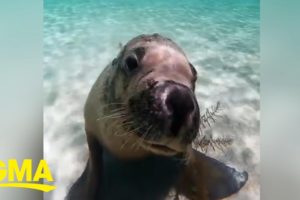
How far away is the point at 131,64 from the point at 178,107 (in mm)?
377

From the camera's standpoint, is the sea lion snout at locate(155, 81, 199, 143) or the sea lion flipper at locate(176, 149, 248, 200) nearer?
the sea lion snout at locate(155, 81, 199, 143)

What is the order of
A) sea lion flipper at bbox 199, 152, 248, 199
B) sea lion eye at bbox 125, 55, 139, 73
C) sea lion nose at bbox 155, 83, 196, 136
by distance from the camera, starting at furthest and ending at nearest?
sea lion flipper at bbox 199, 152, 248, 199 < sea lion eye at bbox 125, 55, 139, 73 < sea lion nose at bbox 155, 83, 196, 136

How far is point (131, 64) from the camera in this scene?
210 cm


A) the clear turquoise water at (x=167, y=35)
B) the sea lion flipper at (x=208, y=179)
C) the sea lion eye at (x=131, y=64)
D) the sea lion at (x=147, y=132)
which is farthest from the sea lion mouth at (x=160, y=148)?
the clear turquoise water at (x=167, y=35)

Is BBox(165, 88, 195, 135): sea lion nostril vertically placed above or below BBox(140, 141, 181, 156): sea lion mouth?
above

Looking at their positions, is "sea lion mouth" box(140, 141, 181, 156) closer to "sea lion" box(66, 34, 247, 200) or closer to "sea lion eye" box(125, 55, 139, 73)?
"sea lion" box(66, 34, 247, 200)

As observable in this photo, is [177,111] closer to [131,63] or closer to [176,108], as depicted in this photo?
[176,108]

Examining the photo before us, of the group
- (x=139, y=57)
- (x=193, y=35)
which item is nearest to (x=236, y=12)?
(x=193, y=35)

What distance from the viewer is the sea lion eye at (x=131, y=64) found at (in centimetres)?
208

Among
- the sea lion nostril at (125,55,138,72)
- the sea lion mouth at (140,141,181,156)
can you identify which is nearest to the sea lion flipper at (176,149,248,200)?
the sea lion mouth at (140,141,181,156)

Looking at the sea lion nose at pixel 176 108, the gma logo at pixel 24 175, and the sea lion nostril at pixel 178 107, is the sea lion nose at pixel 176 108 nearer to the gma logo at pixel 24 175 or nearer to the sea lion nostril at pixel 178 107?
the sea lion nostril at pixel 178 107

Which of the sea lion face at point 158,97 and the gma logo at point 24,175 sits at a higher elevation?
the sea lion face at point 158,97

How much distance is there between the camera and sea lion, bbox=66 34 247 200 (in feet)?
6.00

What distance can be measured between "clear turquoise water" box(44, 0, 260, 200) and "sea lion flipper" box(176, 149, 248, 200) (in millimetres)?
49
